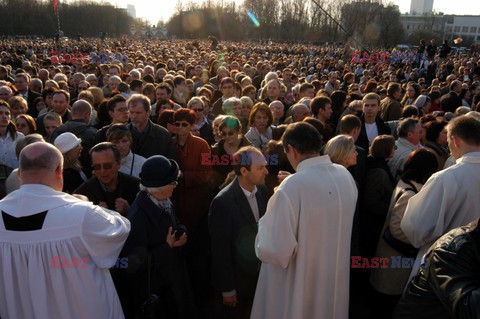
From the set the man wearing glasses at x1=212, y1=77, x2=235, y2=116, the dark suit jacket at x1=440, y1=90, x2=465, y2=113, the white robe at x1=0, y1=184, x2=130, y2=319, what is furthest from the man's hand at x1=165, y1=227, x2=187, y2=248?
the dark suit jacket at x1=440, y1=90, x2=465, y2=113

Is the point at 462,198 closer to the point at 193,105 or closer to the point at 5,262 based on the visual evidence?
the point at 5,262

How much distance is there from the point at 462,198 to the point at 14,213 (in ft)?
9.87

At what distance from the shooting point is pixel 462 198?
2934mm

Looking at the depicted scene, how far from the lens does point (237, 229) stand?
3311mm

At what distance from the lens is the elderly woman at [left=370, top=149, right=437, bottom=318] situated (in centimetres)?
346

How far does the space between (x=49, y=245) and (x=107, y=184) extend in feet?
4.27

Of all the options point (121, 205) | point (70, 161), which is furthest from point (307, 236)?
point (70, 161)

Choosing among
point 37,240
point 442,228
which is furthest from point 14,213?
point 442,228

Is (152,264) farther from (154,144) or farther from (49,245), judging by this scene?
(154,144)

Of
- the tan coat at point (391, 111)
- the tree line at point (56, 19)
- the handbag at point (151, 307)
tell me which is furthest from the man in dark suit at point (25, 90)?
the tree line at point (56, 19)

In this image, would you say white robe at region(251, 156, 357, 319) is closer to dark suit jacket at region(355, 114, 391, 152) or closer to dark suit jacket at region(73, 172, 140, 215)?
dark suit jacket at region(73, 172, 140, 215)

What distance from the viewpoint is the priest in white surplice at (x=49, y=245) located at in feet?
7.63

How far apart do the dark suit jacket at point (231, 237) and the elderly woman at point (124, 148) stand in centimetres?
129
